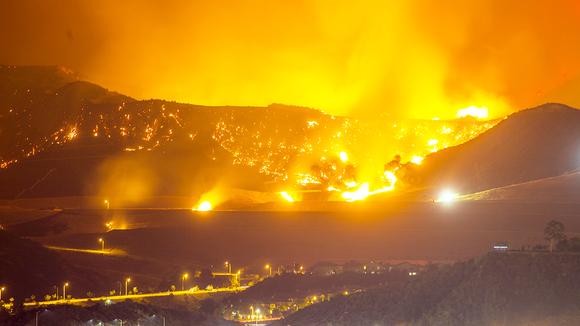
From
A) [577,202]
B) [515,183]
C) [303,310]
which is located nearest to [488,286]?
[303,310]

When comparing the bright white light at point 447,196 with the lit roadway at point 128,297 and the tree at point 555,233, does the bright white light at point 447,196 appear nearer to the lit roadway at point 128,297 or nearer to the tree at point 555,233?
the lit roadway at point 128,297

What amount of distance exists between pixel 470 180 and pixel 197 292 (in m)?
58.3

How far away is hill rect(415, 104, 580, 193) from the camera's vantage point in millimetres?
176750

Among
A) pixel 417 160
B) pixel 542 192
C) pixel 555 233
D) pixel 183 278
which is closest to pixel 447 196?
pixel 542 192

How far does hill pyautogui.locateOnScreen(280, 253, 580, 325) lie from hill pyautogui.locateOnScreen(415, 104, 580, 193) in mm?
63297

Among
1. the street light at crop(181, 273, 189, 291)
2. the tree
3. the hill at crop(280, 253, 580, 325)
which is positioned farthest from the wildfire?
the hill at crop(280, 253, 580, 325)

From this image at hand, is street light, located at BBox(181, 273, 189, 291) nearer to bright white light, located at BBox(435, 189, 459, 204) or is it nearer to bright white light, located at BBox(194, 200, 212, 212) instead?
bright white light, located at BBox(435, 189, 459, 204)

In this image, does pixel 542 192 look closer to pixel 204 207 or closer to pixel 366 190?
pixel 366 190

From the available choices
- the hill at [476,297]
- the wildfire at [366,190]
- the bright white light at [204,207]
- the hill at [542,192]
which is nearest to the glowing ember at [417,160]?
the wildfire at [366,190]

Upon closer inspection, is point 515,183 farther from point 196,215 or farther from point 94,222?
point 94,222

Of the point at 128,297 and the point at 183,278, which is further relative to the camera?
the point at 183,278

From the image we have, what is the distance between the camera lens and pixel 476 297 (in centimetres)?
10512

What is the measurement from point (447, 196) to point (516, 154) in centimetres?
1478

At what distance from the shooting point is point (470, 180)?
182 meters
